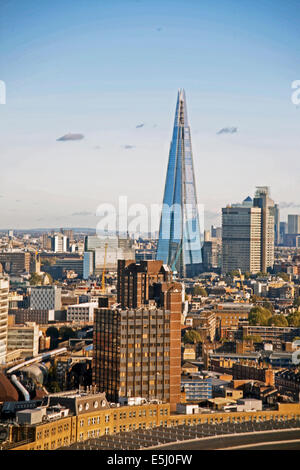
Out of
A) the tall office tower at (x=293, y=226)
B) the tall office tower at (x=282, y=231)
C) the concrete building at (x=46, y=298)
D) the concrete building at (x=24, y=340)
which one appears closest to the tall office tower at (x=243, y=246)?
the tall office tower at (x=282, y=231)

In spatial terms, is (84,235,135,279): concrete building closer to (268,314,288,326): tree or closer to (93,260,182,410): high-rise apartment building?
(268,314,288,326): tree

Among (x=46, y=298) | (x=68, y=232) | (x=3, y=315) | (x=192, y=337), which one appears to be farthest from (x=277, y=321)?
(x=3, y=315)

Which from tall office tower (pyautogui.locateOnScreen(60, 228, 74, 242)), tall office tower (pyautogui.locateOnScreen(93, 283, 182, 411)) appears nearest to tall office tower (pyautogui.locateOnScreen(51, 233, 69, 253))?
tall office tower (pyautogui.locateOnScreen(60, 228, 74, 242))

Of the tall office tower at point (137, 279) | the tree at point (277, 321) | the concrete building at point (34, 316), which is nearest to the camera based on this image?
the tall office tower at point (137, 279)

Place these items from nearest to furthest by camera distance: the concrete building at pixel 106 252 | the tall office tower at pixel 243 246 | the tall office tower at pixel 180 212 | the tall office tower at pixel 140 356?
the tall office tower at pixel 140 356 → the concrete building at pixel 106 252 → the tall office tower at pixel 180 212 → the tall office tower at pixel 243 246

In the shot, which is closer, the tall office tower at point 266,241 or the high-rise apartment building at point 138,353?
the high-rise apartment building at point 138,353

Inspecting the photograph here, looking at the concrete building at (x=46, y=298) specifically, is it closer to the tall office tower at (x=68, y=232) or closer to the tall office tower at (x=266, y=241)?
the tall office tower at (x=68, y=232)
